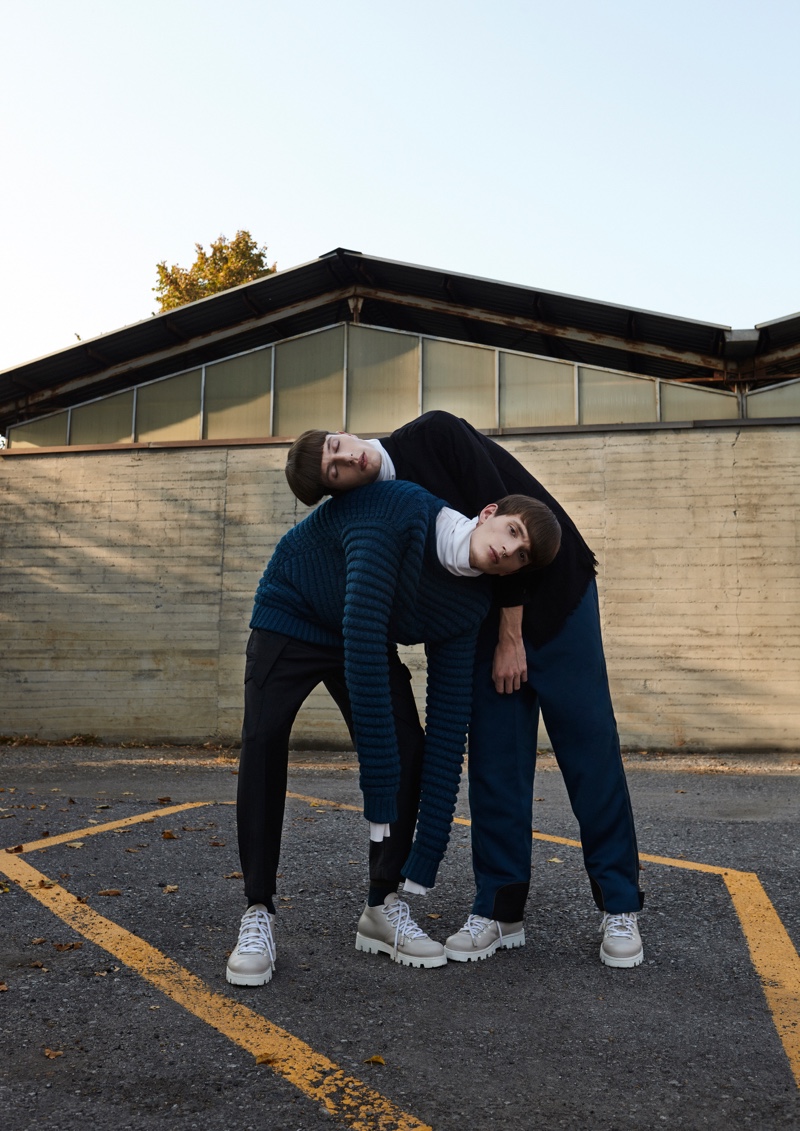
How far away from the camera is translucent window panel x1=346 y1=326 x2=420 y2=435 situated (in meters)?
13.0

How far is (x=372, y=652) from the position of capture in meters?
2.76

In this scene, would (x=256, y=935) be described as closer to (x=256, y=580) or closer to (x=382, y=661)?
(x=382, y=661)

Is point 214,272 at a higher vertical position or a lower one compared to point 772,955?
higher

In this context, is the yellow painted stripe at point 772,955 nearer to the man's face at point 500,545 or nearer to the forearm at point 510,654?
the forearm at point 510,654

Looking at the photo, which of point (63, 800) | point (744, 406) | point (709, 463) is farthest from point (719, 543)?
point (63, 800)

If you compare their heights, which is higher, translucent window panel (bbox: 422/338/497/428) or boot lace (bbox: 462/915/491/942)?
translucent window panel (bbox: 422/338/497/428)

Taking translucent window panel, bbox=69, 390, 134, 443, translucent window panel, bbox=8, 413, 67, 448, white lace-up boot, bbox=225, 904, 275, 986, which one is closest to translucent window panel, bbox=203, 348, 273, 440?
translucent window panel, bbox=69, 390, 134, 443

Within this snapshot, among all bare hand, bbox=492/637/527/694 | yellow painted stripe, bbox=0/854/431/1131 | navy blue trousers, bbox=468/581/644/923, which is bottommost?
yellow painted stripe, bbox=0/854/431/1131

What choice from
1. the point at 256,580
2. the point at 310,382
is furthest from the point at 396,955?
the point at 310,382

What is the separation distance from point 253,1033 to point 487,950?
36.7 inches

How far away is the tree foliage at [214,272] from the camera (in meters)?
25.9

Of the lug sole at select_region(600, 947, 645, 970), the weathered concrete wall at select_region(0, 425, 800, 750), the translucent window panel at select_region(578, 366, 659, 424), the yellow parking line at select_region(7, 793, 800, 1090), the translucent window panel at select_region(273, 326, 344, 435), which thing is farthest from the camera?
the translucent window panel at select_region(273, 326, 344, 435)

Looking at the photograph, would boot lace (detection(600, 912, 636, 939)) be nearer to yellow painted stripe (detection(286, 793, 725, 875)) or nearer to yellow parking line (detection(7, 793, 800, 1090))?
yellow parking line (detection(7, 793, 800, 1090))

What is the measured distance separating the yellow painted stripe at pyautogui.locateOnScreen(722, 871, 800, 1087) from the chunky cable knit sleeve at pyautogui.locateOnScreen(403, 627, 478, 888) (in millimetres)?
1039
